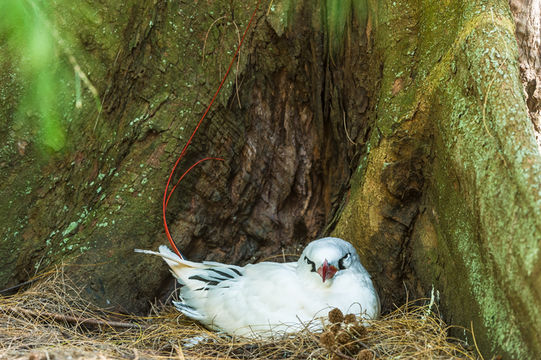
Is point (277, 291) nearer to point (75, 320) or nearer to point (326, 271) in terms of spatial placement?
point (326, 271)

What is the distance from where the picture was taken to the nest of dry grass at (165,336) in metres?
2.10

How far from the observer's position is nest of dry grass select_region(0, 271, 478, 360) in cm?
210

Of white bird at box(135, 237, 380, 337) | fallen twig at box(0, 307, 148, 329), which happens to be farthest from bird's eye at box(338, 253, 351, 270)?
fallen twig at box(0, 307, 148, 329)

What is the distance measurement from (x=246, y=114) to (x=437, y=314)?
154 cm

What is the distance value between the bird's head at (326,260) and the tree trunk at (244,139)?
0.84 ft

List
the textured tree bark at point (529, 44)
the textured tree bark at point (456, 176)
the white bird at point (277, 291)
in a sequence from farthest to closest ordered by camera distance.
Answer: the textured tree bark at point (529, 44)
the white bird at point (277, 291)
the textured tree bark at point (456, 176)

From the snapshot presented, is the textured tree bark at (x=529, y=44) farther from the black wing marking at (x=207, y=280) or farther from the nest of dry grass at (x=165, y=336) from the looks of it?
the black wing marking at (x=207, y=280)

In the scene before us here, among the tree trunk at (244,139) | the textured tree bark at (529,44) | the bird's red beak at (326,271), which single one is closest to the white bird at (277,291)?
the bird's red beak at (326,271)

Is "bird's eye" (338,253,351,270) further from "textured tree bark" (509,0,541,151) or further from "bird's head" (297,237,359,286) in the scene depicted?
"textured tree bark" (509,0,541,151)

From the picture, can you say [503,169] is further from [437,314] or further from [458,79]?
[437,314]

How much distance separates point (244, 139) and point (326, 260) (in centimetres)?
98

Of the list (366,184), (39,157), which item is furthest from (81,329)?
(366,184)

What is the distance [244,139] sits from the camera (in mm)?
3133

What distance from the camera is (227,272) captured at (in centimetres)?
284
